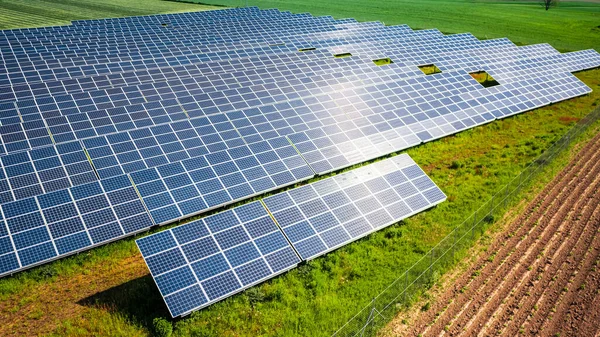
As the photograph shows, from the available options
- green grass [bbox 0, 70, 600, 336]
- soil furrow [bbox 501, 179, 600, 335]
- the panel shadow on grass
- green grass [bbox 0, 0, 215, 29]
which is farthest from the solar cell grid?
green grass [bbox 0, 0, 215, 29]

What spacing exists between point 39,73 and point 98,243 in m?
30.3

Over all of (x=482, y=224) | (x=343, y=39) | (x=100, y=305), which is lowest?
(x=343, y=39)

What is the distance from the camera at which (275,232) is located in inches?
792

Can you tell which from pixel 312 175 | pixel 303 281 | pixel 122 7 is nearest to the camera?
pixel 303 281

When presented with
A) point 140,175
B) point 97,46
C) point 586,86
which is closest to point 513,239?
point 140,175

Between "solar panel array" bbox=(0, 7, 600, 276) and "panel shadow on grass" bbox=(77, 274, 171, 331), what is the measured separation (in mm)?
2975

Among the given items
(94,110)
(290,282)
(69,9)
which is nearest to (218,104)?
(94,110)

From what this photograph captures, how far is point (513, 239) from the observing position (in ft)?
75.4

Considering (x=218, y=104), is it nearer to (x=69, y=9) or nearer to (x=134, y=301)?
(x=134, y=301)

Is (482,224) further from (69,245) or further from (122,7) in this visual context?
(122,7)

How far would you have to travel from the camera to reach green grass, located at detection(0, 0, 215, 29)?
259 ft

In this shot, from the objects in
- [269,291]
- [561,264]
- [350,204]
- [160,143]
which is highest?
[561,264]

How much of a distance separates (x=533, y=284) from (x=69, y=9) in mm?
101652

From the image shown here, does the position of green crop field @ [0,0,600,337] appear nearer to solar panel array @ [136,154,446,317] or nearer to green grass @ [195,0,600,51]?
solar panel array @ [136,154,446,317]
